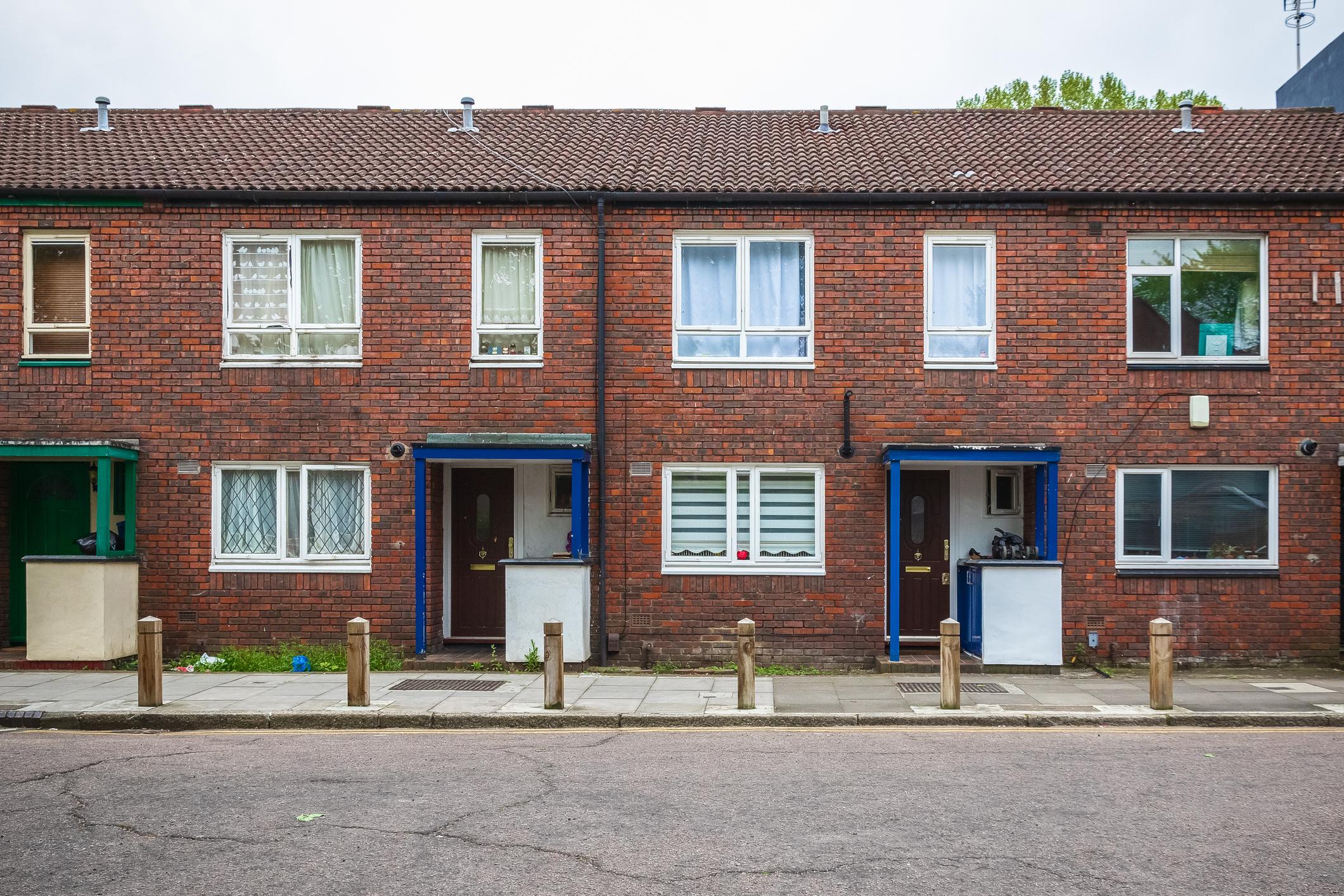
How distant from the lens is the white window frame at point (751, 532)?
45.5ft

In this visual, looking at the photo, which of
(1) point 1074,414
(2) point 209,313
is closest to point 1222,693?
Answer: (1) point 1074,414

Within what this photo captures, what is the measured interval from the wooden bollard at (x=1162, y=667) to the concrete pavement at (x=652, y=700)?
23 centimetres

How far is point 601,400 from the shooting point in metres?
13.8

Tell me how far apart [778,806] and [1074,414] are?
26.9ft

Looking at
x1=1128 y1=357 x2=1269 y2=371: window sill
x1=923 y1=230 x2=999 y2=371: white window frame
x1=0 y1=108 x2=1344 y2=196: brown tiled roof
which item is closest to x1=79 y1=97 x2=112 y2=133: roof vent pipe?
x1=0 y1=108 x2=1344 y2=196: brown tiled roof

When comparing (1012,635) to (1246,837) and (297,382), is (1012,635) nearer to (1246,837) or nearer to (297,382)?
(1246,837)

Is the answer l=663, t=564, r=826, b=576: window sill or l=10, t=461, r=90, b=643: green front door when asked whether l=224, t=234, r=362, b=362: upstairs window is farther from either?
l=663, t=564, r=826, b=576: window sill

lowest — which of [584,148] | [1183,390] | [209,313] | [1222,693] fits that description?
[1222,693]

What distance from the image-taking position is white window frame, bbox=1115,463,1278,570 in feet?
45.1

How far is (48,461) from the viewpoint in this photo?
14734mm

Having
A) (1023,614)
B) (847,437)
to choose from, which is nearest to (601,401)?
(847,437)

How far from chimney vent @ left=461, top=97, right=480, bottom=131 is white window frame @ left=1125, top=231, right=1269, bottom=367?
362 inches

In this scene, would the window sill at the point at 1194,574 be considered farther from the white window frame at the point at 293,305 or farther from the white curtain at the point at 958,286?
the white window frame at the point at 293,305

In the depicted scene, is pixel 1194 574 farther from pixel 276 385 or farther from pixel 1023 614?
pixel 276 385
